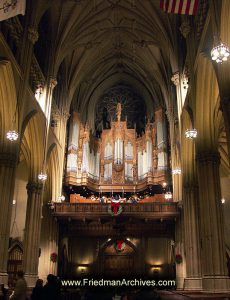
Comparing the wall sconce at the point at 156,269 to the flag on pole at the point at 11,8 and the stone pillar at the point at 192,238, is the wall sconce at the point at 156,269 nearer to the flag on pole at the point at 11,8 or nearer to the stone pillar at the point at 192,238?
the stone pillar at the point at 192,238

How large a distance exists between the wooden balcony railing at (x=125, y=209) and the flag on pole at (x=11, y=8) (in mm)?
13679

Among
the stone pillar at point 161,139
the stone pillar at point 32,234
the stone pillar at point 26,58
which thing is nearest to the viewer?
the stone pillar at point 26,58

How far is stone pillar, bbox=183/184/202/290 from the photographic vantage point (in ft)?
60.7

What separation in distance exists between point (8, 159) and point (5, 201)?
2.05m

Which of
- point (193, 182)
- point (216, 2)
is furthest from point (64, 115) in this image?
point (216, 2)

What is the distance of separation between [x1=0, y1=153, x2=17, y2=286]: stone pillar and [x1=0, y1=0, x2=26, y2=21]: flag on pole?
A: 21.9 ft

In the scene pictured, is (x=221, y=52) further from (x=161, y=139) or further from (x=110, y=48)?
(x=110, y=48)

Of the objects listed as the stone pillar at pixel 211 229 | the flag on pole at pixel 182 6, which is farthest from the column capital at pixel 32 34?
the stone pillar at pixel 211 229

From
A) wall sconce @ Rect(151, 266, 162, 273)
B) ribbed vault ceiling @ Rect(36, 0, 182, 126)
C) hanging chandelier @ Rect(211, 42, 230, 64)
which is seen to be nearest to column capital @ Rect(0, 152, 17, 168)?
ribbed vault ceiling @ Rect(36, 0, 182, 126)

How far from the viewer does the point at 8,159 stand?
1650 cm

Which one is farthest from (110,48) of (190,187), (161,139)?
(190,187)

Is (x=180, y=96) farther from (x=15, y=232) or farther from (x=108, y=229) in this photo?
(x=15, y=232)

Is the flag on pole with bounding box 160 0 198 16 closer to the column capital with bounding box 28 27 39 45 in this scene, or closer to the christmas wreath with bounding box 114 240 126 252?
the column capital with bounding box 28 27 39 45

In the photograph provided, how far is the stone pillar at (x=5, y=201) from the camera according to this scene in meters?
14.9
